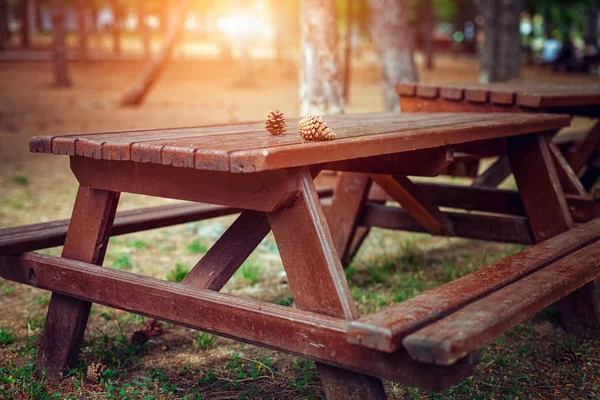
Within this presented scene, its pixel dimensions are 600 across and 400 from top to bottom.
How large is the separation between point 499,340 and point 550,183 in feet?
2.55

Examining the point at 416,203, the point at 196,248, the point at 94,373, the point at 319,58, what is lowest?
the point at 196,248

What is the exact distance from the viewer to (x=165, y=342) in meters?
3.45

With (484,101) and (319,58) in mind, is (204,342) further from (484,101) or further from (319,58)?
(319,58)

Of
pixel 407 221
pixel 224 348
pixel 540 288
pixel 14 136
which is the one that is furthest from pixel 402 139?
→ pixel 14 136

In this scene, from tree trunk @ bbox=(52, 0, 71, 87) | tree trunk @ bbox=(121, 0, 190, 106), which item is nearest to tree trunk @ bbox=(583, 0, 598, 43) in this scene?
tree trunk @ bbox=(52, 0, 71, 87)

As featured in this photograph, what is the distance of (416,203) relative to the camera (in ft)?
12.3

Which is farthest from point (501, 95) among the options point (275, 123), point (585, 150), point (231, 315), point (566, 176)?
point (231, 315)

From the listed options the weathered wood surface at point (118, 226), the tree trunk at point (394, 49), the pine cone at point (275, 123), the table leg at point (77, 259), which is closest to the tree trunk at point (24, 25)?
the tree trunk at point (394, 49)

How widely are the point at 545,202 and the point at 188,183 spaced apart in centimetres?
191

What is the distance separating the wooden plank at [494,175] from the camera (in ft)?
15.5

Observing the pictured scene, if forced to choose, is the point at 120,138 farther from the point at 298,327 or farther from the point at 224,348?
the point at 224,348

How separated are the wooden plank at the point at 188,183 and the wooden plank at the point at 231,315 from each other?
0.31 m

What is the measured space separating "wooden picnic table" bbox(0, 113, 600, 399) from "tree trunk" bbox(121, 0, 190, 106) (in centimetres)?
1022

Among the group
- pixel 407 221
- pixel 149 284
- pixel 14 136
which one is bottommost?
pixel 14 136
